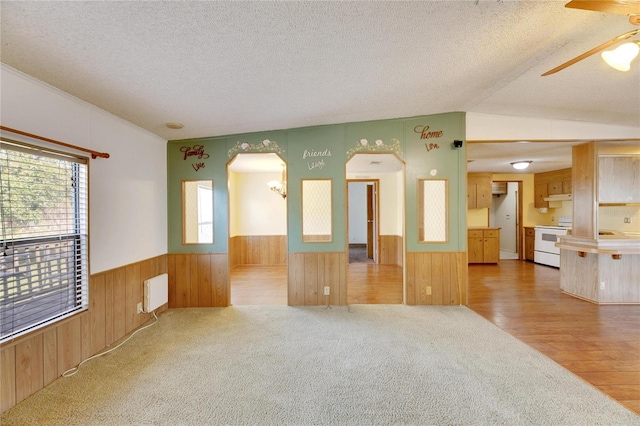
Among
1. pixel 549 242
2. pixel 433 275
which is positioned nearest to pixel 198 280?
pixel 433 275

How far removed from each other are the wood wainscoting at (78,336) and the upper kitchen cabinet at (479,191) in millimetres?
7033

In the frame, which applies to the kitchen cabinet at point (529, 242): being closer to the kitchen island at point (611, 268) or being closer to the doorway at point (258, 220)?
the kitchen island at point (611, 268)

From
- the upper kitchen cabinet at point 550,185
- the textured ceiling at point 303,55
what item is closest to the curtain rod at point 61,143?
the textured ceiling at point 303,55

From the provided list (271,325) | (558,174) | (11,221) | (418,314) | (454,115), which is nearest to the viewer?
(11,221)

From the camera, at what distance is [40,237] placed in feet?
7.20

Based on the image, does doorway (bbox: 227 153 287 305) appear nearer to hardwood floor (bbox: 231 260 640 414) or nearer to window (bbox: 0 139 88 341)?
hardwood floor (bbox: 231 260 640 414)

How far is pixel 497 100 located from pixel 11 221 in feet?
15.9

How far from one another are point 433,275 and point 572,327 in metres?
1.57

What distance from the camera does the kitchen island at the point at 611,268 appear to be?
12.8 feet

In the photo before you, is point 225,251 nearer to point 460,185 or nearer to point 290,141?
point 290,141

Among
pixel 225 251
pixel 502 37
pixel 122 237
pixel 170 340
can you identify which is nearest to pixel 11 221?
pixel 122 237

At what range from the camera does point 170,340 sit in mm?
2951

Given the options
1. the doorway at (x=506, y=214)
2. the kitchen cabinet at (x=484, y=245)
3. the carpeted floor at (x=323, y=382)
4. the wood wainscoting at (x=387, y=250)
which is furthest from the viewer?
the doorway at (x=506, y=214)

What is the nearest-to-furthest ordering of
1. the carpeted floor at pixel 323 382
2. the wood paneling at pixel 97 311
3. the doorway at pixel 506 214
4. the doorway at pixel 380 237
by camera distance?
the carpeted floor at pixel 323 382, the wood paneling at pixel 97 311, the doorway at pixel 380 237, the doorway at pixel 506 214
